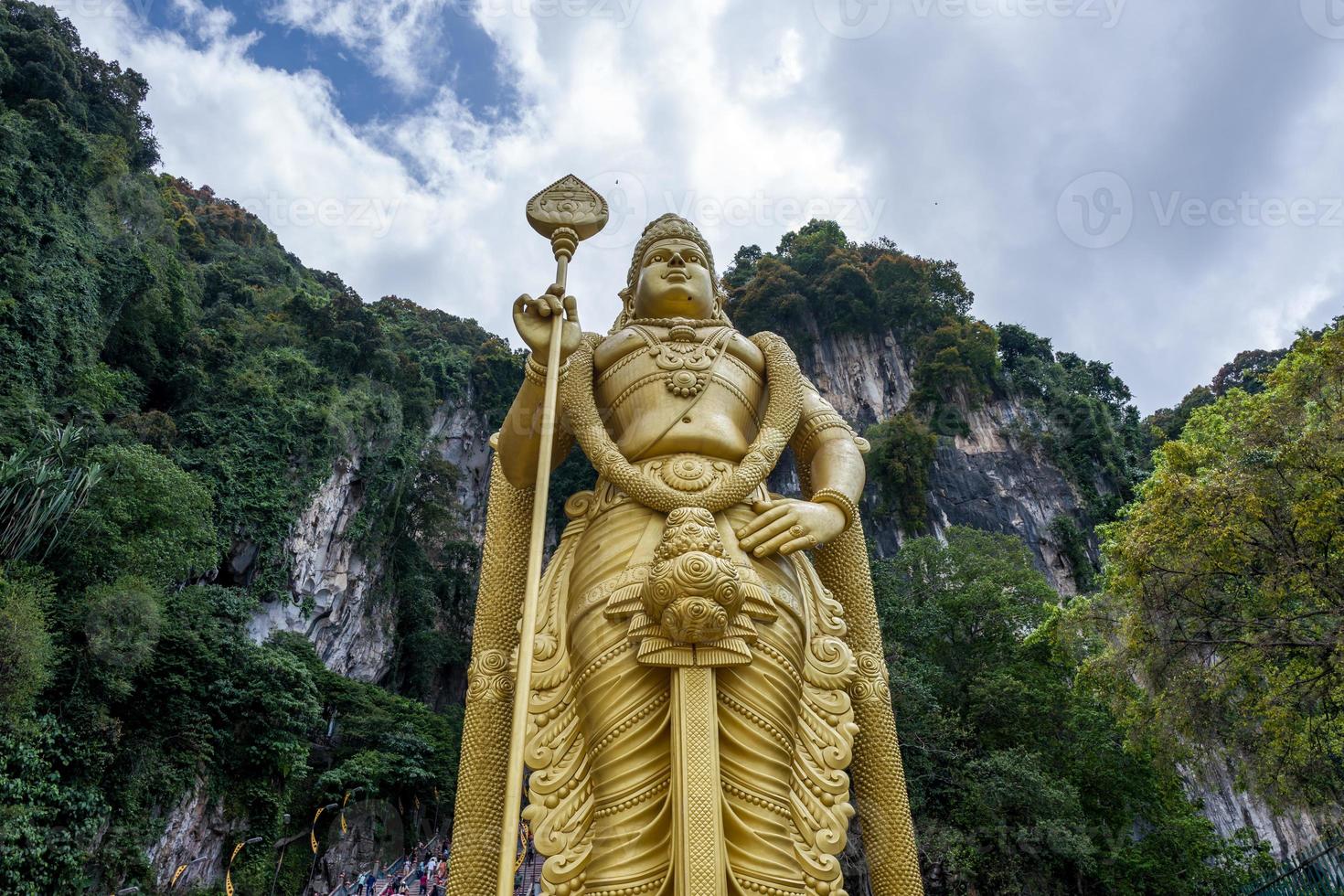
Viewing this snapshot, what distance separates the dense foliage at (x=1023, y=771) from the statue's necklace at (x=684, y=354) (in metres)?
9.16

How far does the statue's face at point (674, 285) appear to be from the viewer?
4.50m

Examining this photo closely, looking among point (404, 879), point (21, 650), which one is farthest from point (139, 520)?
point (404, 879)

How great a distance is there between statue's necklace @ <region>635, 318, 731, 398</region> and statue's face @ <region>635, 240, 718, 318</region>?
5.2 inches

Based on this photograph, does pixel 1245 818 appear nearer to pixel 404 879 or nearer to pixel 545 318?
pixel 404 879

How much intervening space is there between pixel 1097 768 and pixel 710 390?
12454 mm

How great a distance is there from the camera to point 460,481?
32281 mm

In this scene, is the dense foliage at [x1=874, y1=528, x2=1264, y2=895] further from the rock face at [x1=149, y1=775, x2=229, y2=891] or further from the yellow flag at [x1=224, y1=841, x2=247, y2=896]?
the rock face at [x1=149, y1=775, x2=229, y2=891]

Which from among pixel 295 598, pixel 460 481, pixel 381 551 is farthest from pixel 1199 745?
pixel 460 481

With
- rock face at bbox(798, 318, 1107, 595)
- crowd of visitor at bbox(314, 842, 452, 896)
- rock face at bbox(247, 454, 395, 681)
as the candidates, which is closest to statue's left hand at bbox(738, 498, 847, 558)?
crowd of visitor at bbox(314, 842, 452, 896)

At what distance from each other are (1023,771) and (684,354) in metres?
10.5

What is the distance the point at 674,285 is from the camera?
4.50m

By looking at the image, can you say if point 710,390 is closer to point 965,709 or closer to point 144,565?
point 965,709

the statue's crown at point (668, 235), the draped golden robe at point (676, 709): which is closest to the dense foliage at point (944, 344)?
the statue's crown at point (668, 235)

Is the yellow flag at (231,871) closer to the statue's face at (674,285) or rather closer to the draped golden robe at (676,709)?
the draped golden robe at (676,709)
